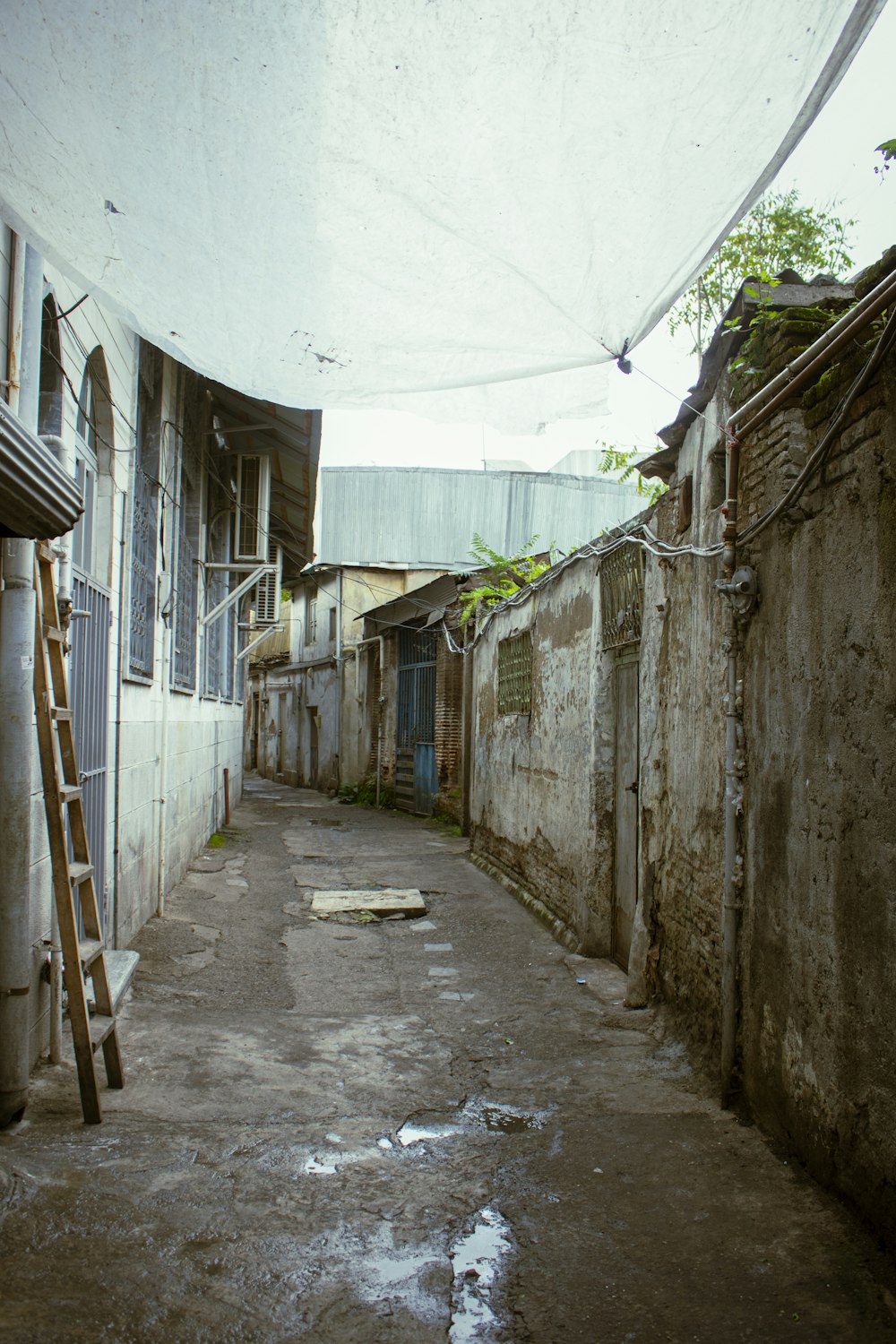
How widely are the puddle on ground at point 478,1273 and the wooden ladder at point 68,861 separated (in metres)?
1.52

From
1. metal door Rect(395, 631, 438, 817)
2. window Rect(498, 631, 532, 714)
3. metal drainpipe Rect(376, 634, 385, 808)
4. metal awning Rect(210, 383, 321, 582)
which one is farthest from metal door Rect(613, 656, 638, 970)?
metal drainpipe Rect(376, 634, 385, 808)

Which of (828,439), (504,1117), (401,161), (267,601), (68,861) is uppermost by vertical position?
(267,601)

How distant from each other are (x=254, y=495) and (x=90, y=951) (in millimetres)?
9158

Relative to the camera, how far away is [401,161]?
2553mm

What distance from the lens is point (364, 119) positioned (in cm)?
244

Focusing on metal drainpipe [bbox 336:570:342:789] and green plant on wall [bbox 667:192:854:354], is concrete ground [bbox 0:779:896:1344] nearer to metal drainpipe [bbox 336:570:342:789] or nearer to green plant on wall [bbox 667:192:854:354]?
green plant on wall [bbox 667:192:854:354]

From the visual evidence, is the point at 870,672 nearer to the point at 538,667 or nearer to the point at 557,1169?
the point at 557,1169

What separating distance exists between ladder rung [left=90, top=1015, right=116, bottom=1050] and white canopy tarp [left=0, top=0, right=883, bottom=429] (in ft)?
8.43

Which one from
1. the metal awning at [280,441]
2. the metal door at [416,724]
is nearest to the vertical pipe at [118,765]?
the metal awning at [280,441]

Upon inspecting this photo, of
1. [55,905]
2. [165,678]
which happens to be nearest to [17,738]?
[55,905]

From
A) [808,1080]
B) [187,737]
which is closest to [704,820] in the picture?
[808,1080]

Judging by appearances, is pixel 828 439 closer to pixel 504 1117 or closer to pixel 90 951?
A: pixel 504 1117

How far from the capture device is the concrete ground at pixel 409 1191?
8.52ft

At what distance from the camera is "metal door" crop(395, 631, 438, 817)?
1550 cm
